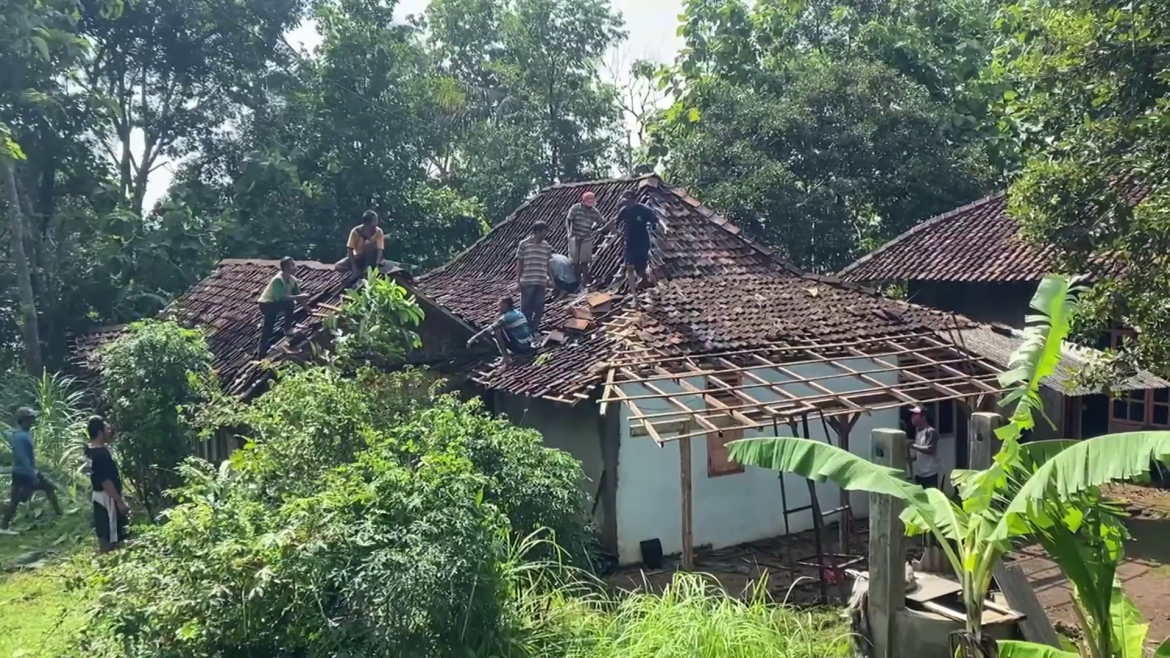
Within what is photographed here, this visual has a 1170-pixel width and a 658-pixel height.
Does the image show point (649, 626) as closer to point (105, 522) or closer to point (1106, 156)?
point (105, 522)

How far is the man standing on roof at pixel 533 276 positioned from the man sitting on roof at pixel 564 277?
1.21 meters

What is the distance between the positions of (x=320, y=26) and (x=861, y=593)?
2242 centimetres

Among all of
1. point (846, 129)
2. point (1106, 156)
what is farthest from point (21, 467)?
point (846, 129)

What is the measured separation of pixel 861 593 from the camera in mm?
6262

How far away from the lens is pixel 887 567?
19.4 ft

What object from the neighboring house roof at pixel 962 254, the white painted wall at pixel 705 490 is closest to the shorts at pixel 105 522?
the white painted wall at pixel 705 490

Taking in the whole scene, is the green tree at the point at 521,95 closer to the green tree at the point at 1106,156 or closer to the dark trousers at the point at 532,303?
the dark trousers at the point at 532,303

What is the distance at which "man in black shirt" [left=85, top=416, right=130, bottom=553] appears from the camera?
33.9 feet

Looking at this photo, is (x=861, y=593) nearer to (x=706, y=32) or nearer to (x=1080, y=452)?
(x=1080, y=452)

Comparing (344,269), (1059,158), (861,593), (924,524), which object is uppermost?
(1059,158)

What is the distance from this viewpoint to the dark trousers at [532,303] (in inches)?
531

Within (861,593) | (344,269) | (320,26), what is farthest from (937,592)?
(320,26)

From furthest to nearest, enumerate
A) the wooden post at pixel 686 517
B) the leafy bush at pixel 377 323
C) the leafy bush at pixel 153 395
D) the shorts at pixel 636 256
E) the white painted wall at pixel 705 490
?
1. the shorts at pixel 636 256
2. the leafy bush at pixel 153 395
3. the white painted wall at pixel 705 490
4. the leafy bush at pixel 377 323
5. the wooden post at pixel 686 517

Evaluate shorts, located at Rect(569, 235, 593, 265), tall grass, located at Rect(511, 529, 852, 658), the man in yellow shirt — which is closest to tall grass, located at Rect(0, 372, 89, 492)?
the man in yellow shirt
